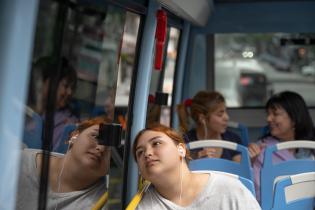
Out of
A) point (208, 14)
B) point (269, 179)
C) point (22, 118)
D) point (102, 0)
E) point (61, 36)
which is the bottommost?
point (269, 179)

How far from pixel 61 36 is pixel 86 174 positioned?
1.97 feet

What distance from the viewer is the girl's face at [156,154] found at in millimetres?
2730

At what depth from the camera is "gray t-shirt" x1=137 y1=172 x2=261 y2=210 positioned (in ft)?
8.88

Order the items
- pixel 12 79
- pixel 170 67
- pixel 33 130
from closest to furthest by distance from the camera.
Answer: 1. pixel 12 79
2. pixel 33 130
3. pixel 170 67

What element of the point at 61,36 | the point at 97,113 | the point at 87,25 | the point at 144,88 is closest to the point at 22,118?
the point at 61,36

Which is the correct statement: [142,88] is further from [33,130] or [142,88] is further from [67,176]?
[33,130]

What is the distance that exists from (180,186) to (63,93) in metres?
0.83

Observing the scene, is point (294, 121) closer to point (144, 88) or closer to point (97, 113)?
point (144, 88)

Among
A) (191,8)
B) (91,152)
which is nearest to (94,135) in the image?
(91,152)

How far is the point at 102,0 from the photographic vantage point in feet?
8.50

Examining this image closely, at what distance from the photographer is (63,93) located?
2137mm

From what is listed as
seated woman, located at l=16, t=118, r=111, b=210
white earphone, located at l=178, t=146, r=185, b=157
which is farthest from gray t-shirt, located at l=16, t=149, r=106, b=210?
white earphone, located at l=178, t=146, r=185, b=157

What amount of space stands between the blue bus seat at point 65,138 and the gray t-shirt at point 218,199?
24.4 inches

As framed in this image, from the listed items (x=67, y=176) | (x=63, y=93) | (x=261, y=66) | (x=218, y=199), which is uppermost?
(x=261, y=66)
